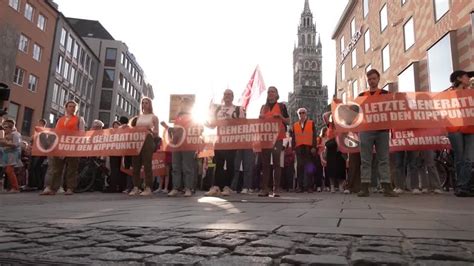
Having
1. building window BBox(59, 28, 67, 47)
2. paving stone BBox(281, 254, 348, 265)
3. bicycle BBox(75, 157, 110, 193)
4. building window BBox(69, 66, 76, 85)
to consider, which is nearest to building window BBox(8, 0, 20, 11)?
building window BBox(59, 28, 67, 47)

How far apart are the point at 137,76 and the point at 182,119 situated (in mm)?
70282

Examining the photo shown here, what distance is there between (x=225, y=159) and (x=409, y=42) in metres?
19.3

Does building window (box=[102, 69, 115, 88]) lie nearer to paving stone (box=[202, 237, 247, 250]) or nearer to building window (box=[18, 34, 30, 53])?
building window (box=[18, 34, 30, 53])

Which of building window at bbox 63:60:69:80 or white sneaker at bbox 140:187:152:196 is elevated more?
building window at bbox 63:60:69:80

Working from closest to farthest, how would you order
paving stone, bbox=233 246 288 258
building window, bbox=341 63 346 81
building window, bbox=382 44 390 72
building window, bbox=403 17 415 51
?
1. paving stone, bbox=233 246 288 258
2. building window, bbox=403 17 415 51
3. building window, bbox=382 44 390 72
4. building window, bbox=341 63 346 81

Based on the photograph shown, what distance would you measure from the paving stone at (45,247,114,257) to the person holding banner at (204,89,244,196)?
545 centimetres

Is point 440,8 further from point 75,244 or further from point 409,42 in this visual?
point 75,244

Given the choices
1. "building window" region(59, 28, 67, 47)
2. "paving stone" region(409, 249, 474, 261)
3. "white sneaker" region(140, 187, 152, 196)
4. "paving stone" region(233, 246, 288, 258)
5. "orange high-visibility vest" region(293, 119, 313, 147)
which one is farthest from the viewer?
"building window" region(59, 28, 67, 47)

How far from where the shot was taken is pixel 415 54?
22.3 meters

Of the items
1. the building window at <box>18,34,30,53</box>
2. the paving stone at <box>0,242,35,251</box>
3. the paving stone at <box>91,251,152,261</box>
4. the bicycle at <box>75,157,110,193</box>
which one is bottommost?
the paving stone at <box>0,242,35,251</box>

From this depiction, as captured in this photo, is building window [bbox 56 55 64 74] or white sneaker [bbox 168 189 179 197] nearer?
white sneaker [bbox 168 189 179 197]

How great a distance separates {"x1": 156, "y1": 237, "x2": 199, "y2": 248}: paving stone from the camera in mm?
2324

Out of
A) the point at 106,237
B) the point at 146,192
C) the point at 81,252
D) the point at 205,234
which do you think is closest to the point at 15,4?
the point at 146,192

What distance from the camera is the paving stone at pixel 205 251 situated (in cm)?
205
